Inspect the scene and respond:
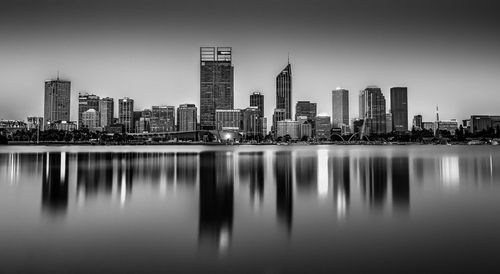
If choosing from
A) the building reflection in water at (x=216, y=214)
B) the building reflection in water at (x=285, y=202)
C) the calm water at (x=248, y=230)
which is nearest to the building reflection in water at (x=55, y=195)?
the calm water at (x=248, y=230)

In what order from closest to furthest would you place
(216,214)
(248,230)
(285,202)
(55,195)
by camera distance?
(248,230) → (216,214) → (285,202) → (55,195)

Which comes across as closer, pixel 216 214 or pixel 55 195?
pixel 216 214

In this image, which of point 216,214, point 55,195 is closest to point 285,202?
point 216,214

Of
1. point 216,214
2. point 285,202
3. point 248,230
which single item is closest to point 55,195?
point 216,214

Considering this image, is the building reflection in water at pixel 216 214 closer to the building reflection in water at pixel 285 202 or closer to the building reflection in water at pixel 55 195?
the building reflection in water at pixel 285 202

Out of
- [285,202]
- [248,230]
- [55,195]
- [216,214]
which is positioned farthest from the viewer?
[55,195]

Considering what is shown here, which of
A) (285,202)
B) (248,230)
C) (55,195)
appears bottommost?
(248,230)

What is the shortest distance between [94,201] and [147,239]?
8731 mm

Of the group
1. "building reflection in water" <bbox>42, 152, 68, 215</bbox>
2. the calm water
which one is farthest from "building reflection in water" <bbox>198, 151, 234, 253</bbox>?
"building reflection in water" <bbox>42, 152, 68, 215</bbox>

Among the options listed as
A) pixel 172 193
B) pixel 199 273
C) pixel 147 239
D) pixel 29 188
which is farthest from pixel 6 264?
pixel 29 188

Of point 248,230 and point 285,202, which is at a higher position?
point 285,202

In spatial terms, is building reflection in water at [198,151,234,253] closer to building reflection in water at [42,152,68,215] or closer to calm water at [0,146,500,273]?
calm water at [0,146,500,273]

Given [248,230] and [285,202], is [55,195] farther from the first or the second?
[248,230]

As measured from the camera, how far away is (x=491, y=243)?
11844mm
